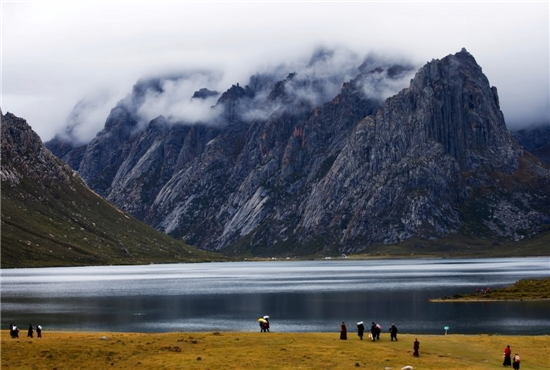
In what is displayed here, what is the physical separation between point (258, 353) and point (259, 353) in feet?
0.34

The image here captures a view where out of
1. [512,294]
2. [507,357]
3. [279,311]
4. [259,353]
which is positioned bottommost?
[507,357]

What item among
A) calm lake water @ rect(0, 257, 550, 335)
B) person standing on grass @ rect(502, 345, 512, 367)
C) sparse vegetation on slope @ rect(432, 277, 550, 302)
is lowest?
person standing on grass @ rect(502, 345, 512, 367)

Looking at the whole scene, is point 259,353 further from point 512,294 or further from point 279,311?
point 512,294

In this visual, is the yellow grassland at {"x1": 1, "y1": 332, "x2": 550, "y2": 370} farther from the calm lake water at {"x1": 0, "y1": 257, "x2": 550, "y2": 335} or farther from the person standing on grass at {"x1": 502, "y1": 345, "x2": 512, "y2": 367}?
the calm lake water at {"x1": 0, "y1": 257, "x2": 550, "y2": 335}

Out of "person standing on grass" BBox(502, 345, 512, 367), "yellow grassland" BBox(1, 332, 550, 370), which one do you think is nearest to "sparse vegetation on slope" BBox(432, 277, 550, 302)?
"yellow grassland" BBox(1, 332, 550, 370)

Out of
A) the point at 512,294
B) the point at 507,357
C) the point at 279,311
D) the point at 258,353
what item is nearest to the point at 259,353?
the point at 258,353

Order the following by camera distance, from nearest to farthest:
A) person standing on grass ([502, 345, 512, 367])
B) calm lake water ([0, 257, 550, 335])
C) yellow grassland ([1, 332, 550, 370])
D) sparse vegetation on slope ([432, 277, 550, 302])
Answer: yellow grassland ([1, 332, 550, 370])
person standing on grass ([502, 345, 512, 367])
calm lake water ([0, 257, 550, 335])
sparse vegetation on slope ([432, 277, 550, 302])

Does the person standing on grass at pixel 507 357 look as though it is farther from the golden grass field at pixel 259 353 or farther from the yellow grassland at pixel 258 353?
the yellow grassland at pixel 258 353

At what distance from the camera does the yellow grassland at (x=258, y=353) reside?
229 ft

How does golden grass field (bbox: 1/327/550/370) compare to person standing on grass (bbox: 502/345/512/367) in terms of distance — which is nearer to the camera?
golden grass field (bbox: 1/327/550/370)

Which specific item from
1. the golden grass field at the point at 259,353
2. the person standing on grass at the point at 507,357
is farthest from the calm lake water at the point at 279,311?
the person standing on grass at the point at 507,357

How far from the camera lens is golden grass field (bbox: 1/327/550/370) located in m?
69.9

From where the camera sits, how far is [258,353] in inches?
2965

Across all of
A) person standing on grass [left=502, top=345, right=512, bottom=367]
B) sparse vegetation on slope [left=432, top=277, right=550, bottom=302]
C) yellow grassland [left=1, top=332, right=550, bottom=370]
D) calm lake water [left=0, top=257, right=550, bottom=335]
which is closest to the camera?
yellow grassland [left=1, top=332, right=550, bottom=370]
